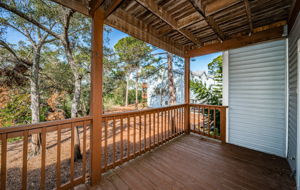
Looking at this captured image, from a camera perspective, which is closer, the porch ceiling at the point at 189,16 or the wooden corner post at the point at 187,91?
the porch ceiling at the point at 189,16

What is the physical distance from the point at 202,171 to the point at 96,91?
2.14 meters

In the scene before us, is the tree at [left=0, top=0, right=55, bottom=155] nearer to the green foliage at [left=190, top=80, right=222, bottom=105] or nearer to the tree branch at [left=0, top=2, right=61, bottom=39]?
the tree branch at [left=0, top=2, right=61, bottom=39]

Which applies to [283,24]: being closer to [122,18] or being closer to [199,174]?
[122,18]

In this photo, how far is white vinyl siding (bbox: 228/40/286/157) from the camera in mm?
2520

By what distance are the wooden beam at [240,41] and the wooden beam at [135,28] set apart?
0.95 m

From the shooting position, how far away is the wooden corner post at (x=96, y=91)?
172 cm

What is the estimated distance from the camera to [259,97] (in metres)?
2.75

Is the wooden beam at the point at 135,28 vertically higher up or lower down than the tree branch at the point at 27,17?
lower down

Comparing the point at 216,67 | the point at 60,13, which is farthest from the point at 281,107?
the point at 60,13

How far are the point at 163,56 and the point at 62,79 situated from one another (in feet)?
13.3

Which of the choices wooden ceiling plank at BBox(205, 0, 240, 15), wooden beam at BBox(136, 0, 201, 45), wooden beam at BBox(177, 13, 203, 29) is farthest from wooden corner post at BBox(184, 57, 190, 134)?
wooden ceiling plank at BBox(205, 0, 240, 15)

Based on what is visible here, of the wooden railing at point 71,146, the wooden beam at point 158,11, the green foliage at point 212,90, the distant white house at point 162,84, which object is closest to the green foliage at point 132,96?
the distant white house at point 162,84

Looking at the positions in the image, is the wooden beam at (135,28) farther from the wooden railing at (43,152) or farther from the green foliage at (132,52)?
the green foliage at (132,52)

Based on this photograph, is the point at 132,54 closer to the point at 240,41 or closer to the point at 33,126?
the point at 240,41
